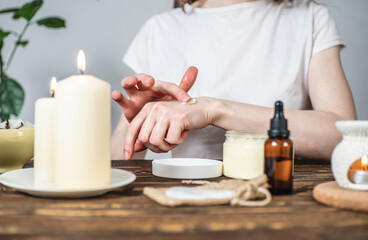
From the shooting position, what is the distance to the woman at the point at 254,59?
1.18 metres

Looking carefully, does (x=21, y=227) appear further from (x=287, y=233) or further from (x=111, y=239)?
(x=287, y=233)

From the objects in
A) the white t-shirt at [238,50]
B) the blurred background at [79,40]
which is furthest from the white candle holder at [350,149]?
the blurred background at [79,40]

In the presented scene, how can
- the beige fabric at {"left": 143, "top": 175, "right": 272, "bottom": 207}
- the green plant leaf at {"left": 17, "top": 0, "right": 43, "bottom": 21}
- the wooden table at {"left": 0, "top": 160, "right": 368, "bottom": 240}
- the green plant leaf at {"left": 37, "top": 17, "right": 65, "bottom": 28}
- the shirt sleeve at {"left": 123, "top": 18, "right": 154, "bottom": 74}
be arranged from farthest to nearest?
the shirt sleeve at {"left": 123, "top": 18, "right": 154, "bottom": 74}
the green plant leaf at {"left": 37, "top": 17, "right": 65, "bottom": 28}
the green plant leaf at {"left": 17, "top": 0, "right": 43, "bottom": 21}
the beige fabric at {"left": 143, "top": 175, "right": 272, "bottom": 207}
the wooden table at {"left": 0, "top": 160, "right": 368, "bottom": 240}

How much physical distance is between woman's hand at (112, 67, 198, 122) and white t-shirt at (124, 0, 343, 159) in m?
0.38

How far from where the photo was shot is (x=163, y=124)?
82 centimetres

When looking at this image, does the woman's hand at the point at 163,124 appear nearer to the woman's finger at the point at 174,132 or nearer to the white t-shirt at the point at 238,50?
the woman's finger at the point at 174,132

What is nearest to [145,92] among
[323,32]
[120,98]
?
[120,98]

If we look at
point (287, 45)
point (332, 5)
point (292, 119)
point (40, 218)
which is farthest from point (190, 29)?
point (40, 218)

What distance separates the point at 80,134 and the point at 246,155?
1.04 ft

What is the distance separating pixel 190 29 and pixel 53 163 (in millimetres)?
1059

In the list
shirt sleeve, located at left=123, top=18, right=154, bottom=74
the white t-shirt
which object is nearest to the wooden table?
the white t-shirt

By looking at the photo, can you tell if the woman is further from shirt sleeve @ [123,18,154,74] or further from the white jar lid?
the white jar lid

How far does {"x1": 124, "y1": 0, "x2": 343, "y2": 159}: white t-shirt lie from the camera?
136 cm

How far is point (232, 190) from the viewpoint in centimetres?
52
